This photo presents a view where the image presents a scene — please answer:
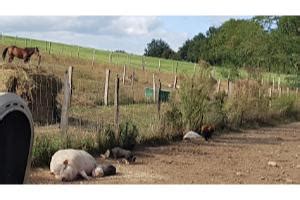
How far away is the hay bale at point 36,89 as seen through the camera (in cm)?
1230

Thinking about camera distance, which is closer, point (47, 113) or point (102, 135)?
point (102, 135)

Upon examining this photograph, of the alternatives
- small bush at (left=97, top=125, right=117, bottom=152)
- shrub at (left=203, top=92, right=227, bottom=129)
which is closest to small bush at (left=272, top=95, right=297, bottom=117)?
shrub at (left=203, top=92, right=227, bottom=129)

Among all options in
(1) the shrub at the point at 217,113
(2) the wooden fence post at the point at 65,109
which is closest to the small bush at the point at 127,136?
(2) the wooden fence post at the point at 65,109

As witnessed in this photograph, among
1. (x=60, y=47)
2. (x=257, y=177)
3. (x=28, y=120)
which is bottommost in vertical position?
(x=257, y=177)

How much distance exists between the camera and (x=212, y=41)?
130ft

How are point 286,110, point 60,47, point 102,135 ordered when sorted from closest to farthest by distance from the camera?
1. point 102,135
2. point 286,110
3. point 60,47

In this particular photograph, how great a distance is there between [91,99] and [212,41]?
22.2m

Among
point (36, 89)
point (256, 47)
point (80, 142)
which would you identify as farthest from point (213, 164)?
point (256, 47)

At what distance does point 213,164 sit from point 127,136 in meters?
1.74

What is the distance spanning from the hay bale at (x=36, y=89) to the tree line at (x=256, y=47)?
603 inches

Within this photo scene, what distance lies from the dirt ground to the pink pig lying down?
13cm

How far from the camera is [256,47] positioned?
113 ft

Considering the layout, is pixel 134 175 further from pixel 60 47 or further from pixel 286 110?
pixel 60 47

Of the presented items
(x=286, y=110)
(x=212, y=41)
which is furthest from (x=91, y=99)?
(x=212, y=41)
